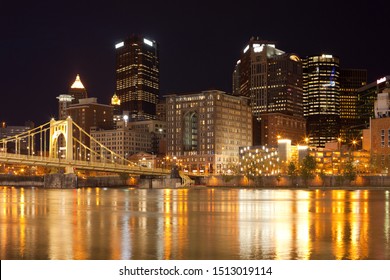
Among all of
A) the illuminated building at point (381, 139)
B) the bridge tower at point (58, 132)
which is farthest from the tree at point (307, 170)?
the bridge tower at point (58, 132)

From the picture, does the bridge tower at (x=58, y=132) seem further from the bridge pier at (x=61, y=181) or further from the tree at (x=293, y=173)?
the tree at (x=293, y=173)

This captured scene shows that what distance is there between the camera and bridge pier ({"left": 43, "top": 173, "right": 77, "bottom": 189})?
126688 mm

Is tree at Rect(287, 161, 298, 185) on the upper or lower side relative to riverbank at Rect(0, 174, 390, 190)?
upper

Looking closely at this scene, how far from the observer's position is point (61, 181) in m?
128

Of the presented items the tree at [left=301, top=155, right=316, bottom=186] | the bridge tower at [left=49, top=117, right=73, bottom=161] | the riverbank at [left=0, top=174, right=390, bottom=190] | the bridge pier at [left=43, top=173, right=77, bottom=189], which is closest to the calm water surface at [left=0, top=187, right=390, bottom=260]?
the riverbank at [left=0, top=174, right=390, bottom=190]

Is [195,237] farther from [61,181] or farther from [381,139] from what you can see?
[381,139]

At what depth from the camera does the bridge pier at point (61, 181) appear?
127m

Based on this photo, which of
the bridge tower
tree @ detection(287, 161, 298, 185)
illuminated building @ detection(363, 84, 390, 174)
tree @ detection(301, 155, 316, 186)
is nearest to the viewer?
tree @ detection(301, 155, 316, 186)

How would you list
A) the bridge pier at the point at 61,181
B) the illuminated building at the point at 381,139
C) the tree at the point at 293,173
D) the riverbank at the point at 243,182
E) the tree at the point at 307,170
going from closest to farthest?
the riverbank at the point at 243,182
the bridge pier at the point at 61,181
the tree at the point at 307,170
the tree at the point at 293,173
the illuminated building at the point at 381,139

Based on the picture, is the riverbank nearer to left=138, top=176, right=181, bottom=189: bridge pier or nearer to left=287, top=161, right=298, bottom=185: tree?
left=138, top=176, right=181, bottom=189: bridge pier

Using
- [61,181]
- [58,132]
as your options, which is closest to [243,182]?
[61,181]

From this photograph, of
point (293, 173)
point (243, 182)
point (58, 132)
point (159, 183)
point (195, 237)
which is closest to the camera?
point (195, 237)
